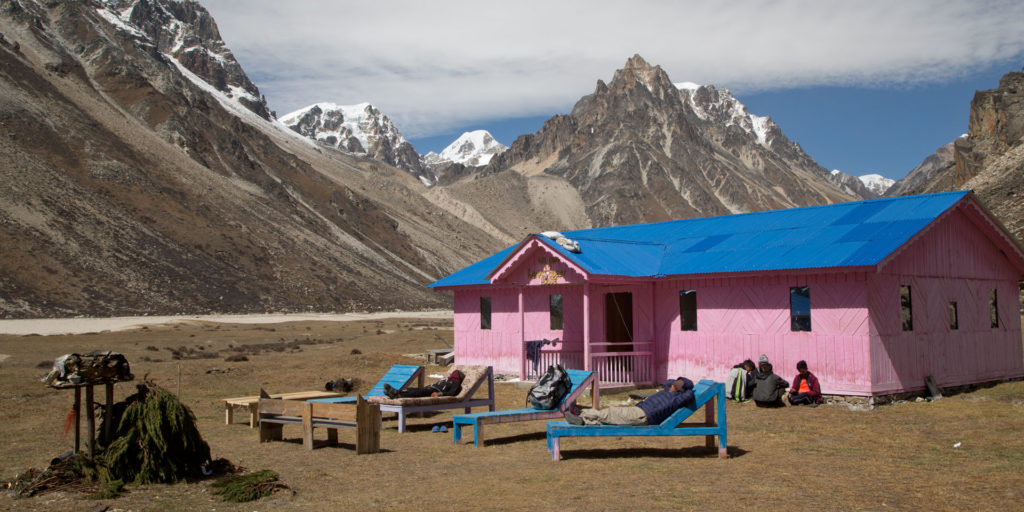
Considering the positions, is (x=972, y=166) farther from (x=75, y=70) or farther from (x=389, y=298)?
(x=75, y=70)

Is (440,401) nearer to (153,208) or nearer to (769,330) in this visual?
(769,330)

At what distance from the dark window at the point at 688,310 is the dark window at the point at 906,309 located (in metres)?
4.44

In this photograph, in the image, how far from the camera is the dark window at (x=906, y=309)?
57.7 ft

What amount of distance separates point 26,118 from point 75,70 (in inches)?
883

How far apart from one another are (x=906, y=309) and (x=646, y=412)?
944cm

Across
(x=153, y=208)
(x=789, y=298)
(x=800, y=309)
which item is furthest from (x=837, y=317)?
(x=153, y=208)

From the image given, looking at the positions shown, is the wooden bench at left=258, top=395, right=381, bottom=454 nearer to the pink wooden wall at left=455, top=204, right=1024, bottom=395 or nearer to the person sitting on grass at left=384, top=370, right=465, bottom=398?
the person sitting on grass at left=384, top=370, right=465, bottom=398

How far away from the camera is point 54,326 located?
49.8 metres

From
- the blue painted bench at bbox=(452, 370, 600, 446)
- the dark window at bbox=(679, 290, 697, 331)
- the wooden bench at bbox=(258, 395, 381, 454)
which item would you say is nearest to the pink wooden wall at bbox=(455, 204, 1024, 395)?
the dark window at bbox=(679, 290, 697, 331)

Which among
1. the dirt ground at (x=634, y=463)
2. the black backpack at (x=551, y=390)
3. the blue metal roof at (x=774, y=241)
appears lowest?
the dirt ground at (x=634, y=463)

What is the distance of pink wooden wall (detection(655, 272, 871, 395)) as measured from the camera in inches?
658

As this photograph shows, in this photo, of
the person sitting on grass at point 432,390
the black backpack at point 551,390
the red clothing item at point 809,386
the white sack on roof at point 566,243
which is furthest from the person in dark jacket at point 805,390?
the person sitting on grass at point 432,390

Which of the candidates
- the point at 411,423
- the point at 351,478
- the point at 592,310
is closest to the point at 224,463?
the point at 351,478

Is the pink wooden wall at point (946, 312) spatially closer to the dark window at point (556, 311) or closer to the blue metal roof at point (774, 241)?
the blue metal roof at point (774, 241)
